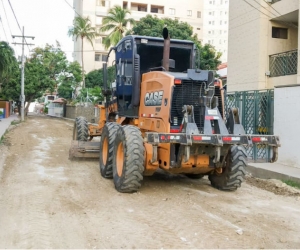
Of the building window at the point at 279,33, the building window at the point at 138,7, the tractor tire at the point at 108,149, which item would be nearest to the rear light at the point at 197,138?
the tractor tire at the point at 108,149

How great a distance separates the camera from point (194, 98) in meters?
7.79

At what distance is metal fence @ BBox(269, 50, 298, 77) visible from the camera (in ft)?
54.0

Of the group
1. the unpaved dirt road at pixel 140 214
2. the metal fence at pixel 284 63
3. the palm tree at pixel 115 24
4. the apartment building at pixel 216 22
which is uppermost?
the apartment building at pixel 216 22

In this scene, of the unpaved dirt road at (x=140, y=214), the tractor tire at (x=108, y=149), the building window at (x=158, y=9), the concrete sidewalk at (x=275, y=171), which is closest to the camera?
the unpaved dirt road at (x=140, y=214)

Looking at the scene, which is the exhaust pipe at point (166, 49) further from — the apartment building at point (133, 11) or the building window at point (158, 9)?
the building window at point (158, 9)

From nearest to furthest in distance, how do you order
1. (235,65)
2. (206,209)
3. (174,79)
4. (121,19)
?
(206,209)
(174,79)
(235,65)
(121,19)

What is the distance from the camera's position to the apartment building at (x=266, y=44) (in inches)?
658

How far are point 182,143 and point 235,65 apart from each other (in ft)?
43.6

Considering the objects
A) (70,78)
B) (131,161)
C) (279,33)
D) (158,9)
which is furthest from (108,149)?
(158,9)

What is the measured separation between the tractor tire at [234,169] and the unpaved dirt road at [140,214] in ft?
0.67

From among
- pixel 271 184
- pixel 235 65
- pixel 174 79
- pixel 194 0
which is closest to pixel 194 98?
pixel 174 79

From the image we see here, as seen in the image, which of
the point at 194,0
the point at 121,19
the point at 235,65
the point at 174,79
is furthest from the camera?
the point at 194,0

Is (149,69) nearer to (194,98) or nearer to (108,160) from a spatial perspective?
(194,98)

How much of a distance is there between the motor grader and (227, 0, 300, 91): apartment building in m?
9.34
